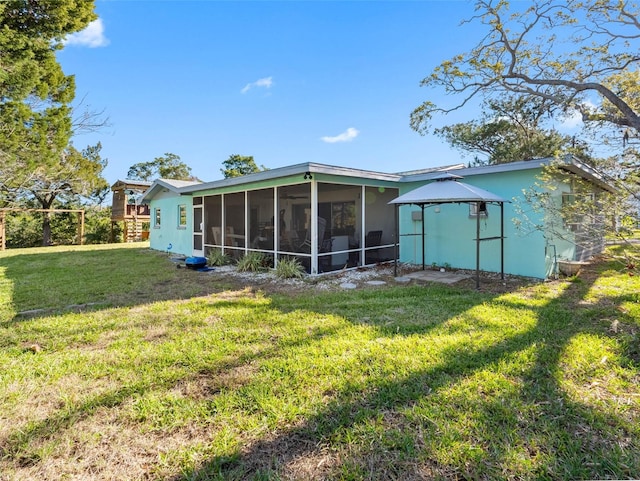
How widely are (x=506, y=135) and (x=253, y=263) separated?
18.5 meters

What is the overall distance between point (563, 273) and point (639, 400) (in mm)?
6097

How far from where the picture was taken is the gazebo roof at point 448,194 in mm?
6566

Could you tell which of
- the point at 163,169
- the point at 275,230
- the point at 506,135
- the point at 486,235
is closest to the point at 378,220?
the point at 486,235

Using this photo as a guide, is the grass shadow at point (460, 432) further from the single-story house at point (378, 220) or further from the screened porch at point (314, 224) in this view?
the screened porch at point (314, 224)

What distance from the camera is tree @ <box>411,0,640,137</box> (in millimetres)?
8312

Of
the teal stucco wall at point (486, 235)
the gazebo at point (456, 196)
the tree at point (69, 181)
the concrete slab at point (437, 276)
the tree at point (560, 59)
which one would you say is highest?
the tree at point (560, 59)

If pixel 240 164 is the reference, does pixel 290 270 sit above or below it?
below

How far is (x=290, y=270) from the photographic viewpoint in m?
7.77

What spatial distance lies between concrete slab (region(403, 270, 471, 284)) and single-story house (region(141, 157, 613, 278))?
0.74 m

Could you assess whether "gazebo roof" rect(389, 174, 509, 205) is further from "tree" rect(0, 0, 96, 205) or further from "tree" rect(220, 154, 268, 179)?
"tree" rect(220, 154, 268, 179)

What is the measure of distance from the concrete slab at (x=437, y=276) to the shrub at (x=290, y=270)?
252 centimetres

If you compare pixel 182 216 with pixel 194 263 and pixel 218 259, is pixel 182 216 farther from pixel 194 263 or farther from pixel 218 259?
pixel 194 263

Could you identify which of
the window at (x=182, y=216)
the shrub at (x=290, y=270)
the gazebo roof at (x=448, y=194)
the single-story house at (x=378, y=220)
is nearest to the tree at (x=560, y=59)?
the single-story house at (x=378, y=220)

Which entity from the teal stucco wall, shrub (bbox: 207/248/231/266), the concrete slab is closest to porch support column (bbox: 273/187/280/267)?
shrub (bbox: 207/248/231/266)
